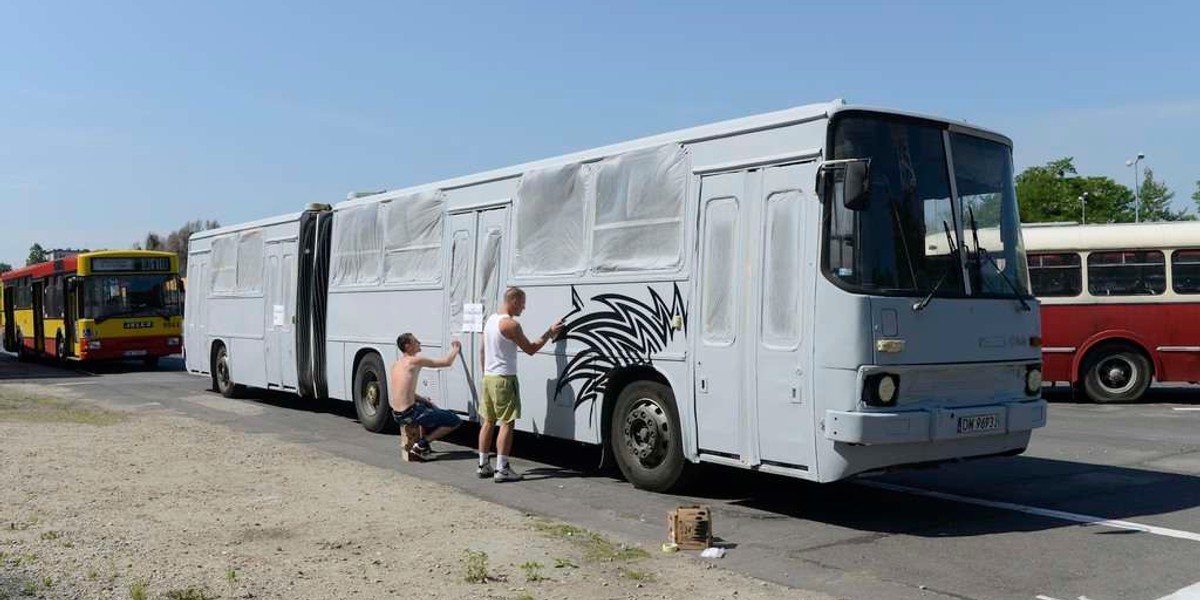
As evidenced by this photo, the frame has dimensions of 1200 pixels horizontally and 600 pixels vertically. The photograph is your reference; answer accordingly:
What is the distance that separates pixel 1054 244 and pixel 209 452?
14329mm

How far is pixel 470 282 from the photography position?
12258 millimetres

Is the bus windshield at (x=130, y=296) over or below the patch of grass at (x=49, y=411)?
over

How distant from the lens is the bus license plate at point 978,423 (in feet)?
26.7

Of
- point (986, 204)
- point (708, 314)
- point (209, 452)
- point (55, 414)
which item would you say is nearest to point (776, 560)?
Answer: point (708, 314)

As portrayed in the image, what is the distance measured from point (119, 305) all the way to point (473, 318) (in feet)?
66.4

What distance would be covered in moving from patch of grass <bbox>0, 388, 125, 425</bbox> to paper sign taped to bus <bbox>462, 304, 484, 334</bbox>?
592 centimetres

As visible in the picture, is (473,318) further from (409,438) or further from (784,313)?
(784,313)

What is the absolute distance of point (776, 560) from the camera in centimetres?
729

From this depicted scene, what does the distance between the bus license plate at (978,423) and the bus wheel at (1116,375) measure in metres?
11.3

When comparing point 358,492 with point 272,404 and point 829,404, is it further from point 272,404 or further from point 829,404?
point 272,404

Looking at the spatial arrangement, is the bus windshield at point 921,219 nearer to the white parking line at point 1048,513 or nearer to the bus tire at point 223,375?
the white parking line at point 1048,513

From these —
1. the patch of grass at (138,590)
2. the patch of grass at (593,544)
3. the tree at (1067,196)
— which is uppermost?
the tree at (1067,196)

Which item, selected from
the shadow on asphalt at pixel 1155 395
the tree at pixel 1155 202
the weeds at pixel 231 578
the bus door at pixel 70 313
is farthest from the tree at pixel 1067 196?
the weeds at pixel 231 578

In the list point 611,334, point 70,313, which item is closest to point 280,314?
point 611,334
